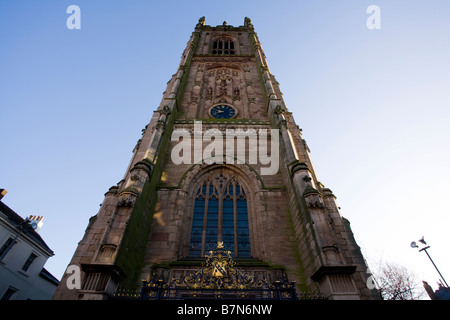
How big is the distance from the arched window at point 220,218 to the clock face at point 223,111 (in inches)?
255

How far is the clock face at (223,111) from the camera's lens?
1855cm

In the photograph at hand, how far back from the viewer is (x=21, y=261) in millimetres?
16828

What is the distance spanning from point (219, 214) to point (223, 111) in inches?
384

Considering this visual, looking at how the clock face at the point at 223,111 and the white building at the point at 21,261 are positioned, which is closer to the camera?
the white building at the point at 21,261

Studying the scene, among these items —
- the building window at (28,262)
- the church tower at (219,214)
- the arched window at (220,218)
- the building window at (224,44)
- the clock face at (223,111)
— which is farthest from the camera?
the building window at (224,44)

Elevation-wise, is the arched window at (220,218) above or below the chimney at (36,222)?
below

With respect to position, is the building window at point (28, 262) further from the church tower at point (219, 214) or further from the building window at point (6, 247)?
the church tower at point (219, 214)

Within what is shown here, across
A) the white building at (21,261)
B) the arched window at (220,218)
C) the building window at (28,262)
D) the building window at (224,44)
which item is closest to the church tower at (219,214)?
the arched window at (220,218)

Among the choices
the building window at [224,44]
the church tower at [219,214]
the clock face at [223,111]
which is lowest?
the church tower at [219,214]

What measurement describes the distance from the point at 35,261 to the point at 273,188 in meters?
19.1

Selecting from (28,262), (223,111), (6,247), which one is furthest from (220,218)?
(28,262)

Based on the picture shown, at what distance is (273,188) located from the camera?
12312mm
